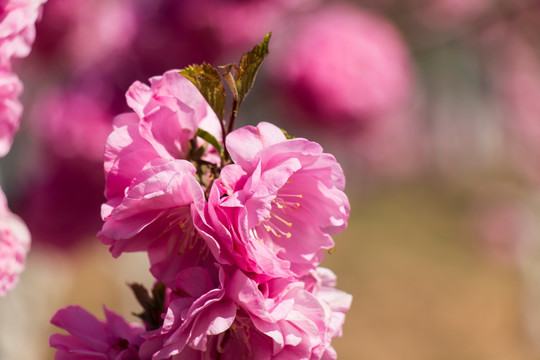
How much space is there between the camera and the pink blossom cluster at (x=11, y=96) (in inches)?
23.5

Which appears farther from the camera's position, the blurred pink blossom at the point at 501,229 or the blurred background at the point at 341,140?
the blurred pink blossom at the point at 501,229

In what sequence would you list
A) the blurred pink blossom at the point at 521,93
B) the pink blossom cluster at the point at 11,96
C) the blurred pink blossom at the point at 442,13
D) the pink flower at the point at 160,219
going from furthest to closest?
the blurred pink blossom at the point at 521,93 → the blurred pink blossom at the point at 442,13 → the pink blossom cluster at the point at 11,96 → the pink flower at the point at 160,219

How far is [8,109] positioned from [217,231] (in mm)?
247

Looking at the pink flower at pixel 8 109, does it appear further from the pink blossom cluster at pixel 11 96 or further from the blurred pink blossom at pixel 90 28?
the blurred pink blossom at pixel 90 28

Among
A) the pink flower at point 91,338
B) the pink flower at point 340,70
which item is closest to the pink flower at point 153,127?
the pink flower at point 91,338

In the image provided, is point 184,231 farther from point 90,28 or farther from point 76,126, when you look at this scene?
point 90,28

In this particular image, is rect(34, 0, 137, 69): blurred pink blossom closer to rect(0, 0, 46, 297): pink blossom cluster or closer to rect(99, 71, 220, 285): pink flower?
rect(0, 0, 46, 297): pink blossom cluster

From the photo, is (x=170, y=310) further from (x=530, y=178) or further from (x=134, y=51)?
(x=530, y=178)

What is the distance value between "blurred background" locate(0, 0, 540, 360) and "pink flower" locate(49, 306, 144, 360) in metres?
1.02

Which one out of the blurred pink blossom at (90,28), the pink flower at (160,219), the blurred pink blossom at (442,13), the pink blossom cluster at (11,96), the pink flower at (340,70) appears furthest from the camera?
the blurred pink blossom at (442,13)

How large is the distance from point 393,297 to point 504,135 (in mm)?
2996

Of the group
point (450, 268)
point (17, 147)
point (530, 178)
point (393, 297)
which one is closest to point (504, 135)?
point (530, 178)

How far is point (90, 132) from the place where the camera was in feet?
5.13

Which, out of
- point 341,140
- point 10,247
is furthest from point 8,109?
point 341,140
